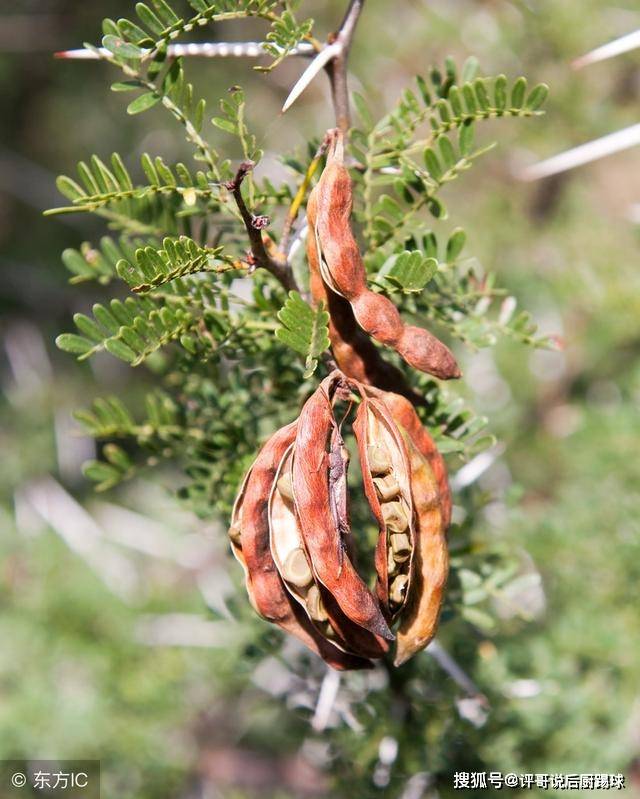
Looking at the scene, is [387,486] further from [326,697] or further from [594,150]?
[594,150]

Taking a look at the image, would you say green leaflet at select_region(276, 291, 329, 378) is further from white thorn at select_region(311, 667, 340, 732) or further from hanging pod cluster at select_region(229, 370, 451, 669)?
white thorn at select_region(311, 667, 340, 732)

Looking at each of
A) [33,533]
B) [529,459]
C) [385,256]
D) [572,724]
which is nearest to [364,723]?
[572,724]

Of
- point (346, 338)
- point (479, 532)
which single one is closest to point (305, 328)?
point (346, 338)

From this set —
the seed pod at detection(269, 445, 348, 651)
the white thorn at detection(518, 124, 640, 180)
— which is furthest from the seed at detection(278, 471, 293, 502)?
the white thorn at detection(518, 124, 640, 180)

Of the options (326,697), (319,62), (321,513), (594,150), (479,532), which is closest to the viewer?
(321,513)

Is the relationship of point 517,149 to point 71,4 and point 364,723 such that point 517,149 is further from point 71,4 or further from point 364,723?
point 71,4
